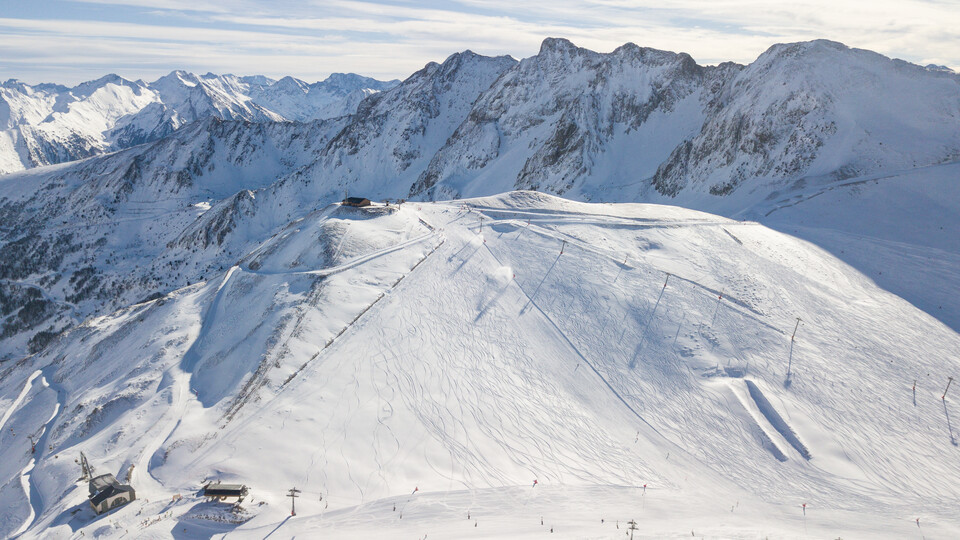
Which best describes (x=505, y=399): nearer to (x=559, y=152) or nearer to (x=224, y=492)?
(x=224, y=492)

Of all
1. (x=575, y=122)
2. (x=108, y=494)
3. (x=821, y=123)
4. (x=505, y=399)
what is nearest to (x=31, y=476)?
(x=108, y=494)

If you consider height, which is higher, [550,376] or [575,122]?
[575,122]

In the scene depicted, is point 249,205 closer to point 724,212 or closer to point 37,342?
point 37,342

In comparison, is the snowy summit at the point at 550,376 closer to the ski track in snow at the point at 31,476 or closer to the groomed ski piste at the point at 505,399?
the groomed ski piste at the point at 505,399

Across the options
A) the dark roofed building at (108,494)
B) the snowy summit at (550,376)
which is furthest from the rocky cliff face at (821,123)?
the dark roofed building at (108,494)

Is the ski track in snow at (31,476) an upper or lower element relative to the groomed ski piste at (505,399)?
lower

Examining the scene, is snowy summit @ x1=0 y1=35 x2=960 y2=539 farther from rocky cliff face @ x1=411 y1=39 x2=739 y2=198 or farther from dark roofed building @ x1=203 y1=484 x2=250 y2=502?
rocky cliff face @ x1=411 y1=39 x2=739 y2=198

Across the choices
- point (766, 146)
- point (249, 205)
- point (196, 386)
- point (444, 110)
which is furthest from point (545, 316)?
point (444, 110)
